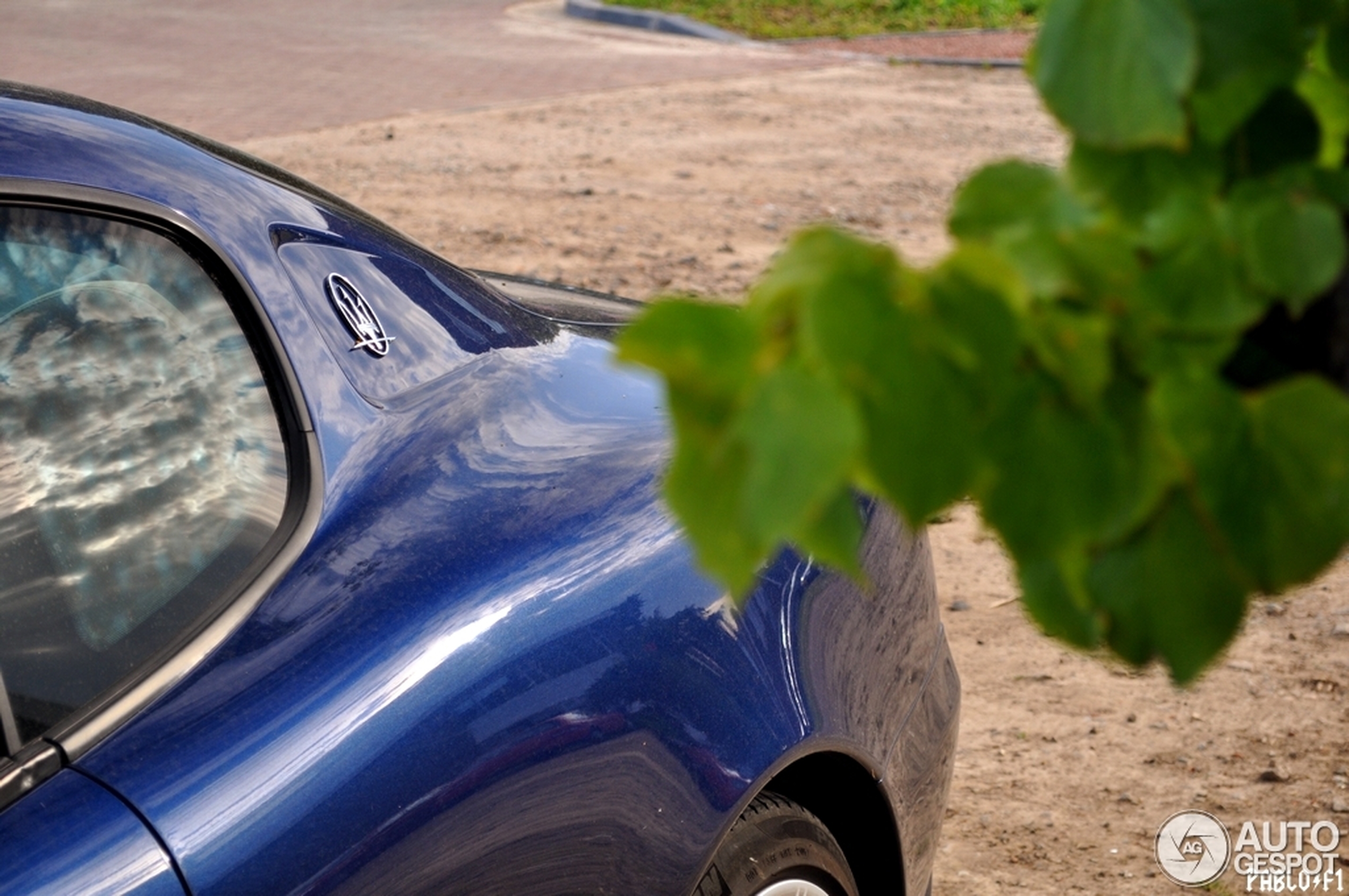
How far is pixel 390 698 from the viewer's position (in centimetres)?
160

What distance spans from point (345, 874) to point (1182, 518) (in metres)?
1.14

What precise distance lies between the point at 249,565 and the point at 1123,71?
4.51ft

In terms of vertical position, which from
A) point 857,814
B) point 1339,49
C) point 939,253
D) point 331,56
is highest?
point 1339,49

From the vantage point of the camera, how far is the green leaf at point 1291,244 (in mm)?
596

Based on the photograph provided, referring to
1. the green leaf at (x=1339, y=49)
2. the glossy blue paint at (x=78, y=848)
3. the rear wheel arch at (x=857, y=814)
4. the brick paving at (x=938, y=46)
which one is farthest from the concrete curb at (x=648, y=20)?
the green leaf at (x=1339, y=49)

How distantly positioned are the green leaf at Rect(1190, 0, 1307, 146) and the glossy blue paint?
4.02 ft

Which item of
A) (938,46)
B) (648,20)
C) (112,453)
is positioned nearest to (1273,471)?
(112,453)

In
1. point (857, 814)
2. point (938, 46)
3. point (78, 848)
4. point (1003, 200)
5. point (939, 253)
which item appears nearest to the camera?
point (1003, 200)

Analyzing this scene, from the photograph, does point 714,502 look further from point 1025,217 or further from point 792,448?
point 1025,217

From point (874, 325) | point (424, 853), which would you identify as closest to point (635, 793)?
point (424, 853)

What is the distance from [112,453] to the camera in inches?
65.5

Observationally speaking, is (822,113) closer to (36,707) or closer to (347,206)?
(347,206)

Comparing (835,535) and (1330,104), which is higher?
(1330,104)

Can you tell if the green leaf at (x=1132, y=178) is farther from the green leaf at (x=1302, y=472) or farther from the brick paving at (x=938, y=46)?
the brick paving at (x=938, y=46)
